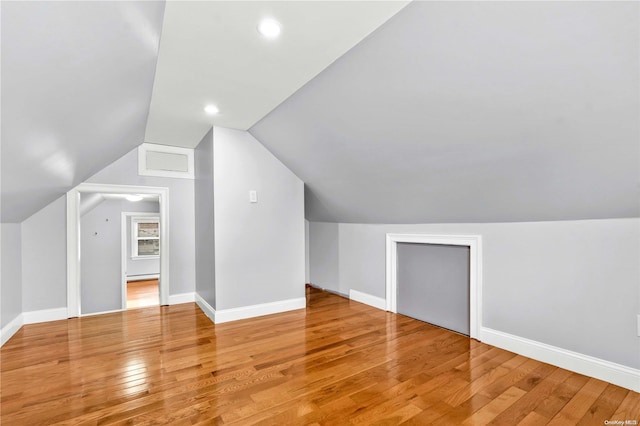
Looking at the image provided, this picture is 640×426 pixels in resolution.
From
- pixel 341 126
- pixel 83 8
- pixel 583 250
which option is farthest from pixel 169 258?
pixel 583 250

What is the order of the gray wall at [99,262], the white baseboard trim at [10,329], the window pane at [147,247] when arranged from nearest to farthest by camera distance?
1. the white baseboard trim at [10,329]
2. the gray wall at [99,262]
3. the window pane at [147,247]

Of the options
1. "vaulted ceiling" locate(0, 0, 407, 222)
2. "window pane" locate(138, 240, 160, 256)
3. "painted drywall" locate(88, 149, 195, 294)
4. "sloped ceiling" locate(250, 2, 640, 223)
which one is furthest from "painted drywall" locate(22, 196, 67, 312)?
"window pane" locate(138, 240, 160, 256)

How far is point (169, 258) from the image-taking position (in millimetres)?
4051

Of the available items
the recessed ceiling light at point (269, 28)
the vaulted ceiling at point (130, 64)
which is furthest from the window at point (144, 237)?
the recessed ceiling light at point (269, 28)

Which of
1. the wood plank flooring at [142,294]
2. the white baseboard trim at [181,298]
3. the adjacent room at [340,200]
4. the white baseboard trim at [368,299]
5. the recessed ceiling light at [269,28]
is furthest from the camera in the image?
the wood plank flooring at [142,294]

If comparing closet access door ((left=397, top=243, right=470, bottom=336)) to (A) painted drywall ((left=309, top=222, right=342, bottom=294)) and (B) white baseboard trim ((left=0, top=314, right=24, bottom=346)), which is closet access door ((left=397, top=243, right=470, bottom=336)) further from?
(B) white baseboard trim ((left=0, top=314, right=24, bottom=346))

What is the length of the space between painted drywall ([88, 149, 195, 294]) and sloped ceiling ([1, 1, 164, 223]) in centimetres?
99

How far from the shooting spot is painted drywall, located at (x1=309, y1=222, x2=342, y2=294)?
4633mm

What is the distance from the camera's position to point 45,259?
3.42m

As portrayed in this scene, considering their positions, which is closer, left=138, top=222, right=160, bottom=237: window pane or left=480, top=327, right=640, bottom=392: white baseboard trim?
left=480, top=327, right=640, bottom=392: white baseboard trim

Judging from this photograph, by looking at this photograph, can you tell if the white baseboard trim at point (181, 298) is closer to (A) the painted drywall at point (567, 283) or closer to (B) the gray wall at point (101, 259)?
(B) the gray wall at point (101, 259)

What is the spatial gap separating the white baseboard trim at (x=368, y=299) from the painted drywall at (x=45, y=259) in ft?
11.6

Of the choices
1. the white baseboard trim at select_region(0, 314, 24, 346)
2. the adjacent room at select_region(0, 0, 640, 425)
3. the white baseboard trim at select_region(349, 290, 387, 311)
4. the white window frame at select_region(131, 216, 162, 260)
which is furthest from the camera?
the white window frame at select_region(131, 216, 162, 260)

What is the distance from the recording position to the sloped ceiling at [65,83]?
46.2 inches
